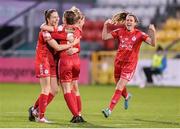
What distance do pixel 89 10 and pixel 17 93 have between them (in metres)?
13.6

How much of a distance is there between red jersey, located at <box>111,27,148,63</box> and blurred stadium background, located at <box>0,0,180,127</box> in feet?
49.7

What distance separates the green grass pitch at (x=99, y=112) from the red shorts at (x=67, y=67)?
2.72ft

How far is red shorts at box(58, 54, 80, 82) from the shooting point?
13.0 m

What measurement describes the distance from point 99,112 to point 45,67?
135 inches

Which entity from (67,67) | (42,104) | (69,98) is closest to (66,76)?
(67,67)

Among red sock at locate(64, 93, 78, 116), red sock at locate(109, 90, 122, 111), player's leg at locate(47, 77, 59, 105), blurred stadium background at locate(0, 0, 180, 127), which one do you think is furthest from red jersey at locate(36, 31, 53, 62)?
blurred stadium background at locate(0, 0, 180, 127)

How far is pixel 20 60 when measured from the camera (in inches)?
1238

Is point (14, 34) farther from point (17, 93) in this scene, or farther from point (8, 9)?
point (17, 93)

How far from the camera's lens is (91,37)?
116 feet

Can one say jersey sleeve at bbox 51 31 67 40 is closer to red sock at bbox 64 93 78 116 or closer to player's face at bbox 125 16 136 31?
red sock at bbox 64 93 78 116

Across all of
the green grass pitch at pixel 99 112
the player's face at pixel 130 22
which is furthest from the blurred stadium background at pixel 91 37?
the player's face at pixel 130 22

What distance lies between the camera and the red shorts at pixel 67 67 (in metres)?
13.0

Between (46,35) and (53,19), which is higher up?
(53,19)

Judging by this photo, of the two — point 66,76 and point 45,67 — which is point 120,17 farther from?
point 45,67
